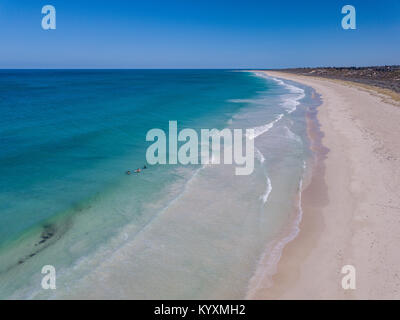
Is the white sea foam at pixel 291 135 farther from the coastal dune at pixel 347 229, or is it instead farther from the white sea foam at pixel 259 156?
the white sea foam at pixel 259 156

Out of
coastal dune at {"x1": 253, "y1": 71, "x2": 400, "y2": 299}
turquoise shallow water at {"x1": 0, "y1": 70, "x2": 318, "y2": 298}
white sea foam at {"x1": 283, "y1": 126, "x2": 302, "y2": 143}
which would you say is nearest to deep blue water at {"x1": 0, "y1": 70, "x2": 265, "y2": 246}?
turquoise shallow water at {"x1": 0, "y1": 70, "x2": 318, "y2": 298}

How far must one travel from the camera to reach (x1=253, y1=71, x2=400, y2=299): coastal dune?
633 centimetres

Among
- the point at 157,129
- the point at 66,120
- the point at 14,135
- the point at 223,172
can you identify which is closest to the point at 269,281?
the point at 223,172

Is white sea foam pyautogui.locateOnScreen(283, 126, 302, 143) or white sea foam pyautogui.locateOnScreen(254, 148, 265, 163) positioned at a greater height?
white sea foam pyautogui.locateOnScreen(283, 126, 302, 143)

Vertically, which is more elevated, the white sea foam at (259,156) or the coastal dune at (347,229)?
the white sea foam at (259,156)

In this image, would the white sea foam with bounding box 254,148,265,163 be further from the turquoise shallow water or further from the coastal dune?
the coastal dune

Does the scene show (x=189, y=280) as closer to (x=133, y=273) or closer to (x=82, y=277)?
(x=133, y=273)

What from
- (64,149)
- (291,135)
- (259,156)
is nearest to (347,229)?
(259,156)

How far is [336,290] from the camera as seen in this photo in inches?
244

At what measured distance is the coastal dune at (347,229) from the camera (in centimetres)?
633

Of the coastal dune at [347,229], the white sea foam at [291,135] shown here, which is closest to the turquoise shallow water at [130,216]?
the white sea foam at [291,135]

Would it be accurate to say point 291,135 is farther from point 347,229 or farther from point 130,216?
point 130,216

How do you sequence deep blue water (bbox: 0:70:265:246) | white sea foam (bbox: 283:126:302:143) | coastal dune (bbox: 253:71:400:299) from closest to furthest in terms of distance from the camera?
coastal dune (bbox: 253:71:400:299)
deep blue water (bbox: 0:70:265:246)
white sea foam (bbox: 283:126:302:143)
